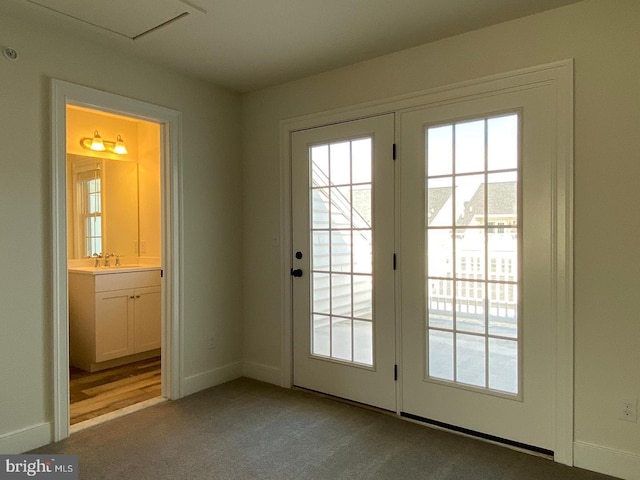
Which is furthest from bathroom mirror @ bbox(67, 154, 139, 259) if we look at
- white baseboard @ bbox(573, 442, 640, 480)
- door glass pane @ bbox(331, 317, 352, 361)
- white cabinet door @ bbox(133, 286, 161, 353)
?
Answer: white baseboard @ bbox(573, 442, 640, 480)

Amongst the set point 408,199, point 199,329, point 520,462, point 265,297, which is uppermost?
point 408,199

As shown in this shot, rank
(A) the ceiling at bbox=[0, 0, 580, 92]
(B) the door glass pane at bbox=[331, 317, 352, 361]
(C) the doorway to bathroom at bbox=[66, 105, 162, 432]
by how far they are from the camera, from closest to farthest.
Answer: (A) the ceiling at bbox=[0, 0, 580, 92] → (B) the door glass pane at bbox=[331, 317, 352, 361] → (C) the doorway to bathroom at bbox=[66, 105, 162, 432]

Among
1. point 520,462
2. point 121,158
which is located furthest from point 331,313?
point 121,158

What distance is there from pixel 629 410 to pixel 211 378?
9.21 feet

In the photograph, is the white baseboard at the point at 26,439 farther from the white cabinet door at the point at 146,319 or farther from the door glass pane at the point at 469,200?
the door glass pane at the point at 469,200

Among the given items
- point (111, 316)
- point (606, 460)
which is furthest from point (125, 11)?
point (606, 460)

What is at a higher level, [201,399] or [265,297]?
[265,297]

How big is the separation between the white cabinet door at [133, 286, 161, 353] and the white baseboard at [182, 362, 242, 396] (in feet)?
3.51

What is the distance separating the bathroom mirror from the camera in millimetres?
4285

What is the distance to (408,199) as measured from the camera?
2.89 meters

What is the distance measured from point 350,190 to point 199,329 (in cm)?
163

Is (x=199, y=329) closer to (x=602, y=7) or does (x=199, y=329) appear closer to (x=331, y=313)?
(x=331, y=313)

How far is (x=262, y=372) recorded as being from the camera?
3.72m

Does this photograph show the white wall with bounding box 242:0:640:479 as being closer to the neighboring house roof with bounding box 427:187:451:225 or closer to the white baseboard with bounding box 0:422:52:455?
the neighboring house roof with bounding box 427:187:451:225
